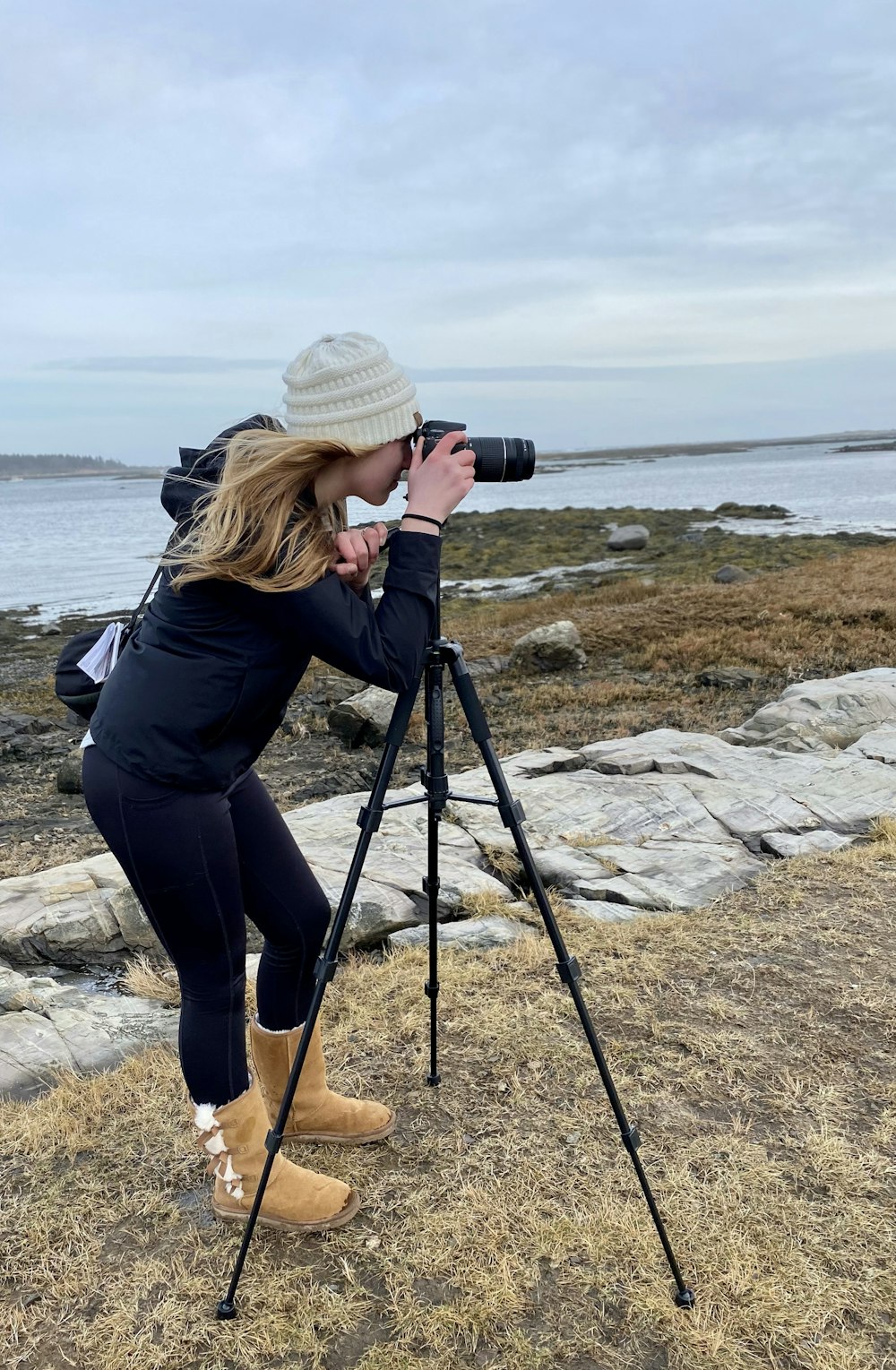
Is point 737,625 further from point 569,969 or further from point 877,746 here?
point 569,969

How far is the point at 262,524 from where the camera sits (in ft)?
6.87

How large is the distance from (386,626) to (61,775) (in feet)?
23.3

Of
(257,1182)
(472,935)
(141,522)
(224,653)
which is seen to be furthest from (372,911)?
(141,522)

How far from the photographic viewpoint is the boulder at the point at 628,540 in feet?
96.1

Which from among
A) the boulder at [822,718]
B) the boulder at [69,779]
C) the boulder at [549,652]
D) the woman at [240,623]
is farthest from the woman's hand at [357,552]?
the boulder at [549,652]

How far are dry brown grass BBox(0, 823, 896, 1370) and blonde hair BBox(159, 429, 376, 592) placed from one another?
195 centimetres

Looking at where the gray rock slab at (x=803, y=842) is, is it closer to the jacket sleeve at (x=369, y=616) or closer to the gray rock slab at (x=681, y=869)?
the gray rock slab at (x=681, y=869)

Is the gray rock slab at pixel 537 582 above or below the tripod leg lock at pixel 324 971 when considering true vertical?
below

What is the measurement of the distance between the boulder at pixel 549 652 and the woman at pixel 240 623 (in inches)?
388

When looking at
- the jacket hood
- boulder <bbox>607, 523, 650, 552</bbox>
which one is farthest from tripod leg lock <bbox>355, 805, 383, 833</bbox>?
boulder <bbox>607, 523, 650, 552</bbox>

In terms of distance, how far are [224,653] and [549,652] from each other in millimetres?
10187

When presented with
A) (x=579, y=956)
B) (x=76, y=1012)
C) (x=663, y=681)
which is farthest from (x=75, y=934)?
(x=663, y=681)

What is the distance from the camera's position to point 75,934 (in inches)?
194

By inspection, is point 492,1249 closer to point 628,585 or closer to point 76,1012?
point 76,1012
